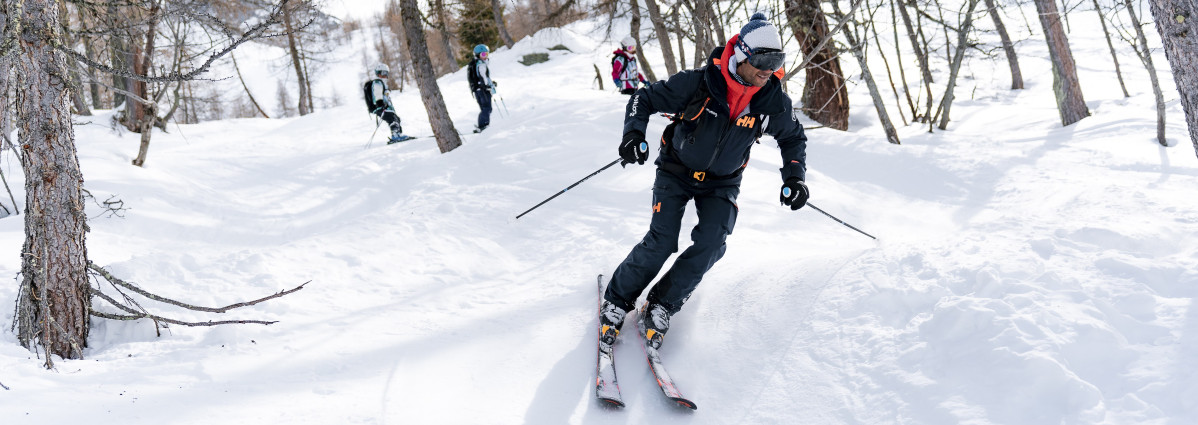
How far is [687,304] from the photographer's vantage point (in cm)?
425

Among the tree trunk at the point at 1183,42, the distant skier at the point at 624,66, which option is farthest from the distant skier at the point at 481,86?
the tree trunk at the point at 1183,42

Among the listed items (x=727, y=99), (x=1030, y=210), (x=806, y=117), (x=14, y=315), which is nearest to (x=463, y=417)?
(x=727, y=99)

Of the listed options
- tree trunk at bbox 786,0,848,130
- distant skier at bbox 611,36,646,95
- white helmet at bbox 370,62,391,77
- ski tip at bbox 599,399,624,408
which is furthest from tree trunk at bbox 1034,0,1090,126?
white helmet at bbox 370,62,391,77

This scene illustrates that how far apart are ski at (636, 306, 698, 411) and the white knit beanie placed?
1.68m

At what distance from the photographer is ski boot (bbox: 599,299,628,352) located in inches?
147

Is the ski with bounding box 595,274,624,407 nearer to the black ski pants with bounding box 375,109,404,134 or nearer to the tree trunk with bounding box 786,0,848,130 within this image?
the tree trunk with bounding box 786,0,848,130

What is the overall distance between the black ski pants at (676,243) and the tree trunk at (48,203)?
2.94 m

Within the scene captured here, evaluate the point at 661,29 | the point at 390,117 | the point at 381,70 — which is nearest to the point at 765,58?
the point at 661,29

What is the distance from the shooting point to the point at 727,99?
12.0 ft

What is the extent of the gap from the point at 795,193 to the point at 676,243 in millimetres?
758

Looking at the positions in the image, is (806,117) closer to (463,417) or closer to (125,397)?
(463,417)

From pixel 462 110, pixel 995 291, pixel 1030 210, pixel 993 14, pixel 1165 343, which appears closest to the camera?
pixel 1165 343

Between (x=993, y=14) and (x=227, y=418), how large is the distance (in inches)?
636

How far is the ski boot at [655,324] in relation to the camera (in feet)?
12.2
